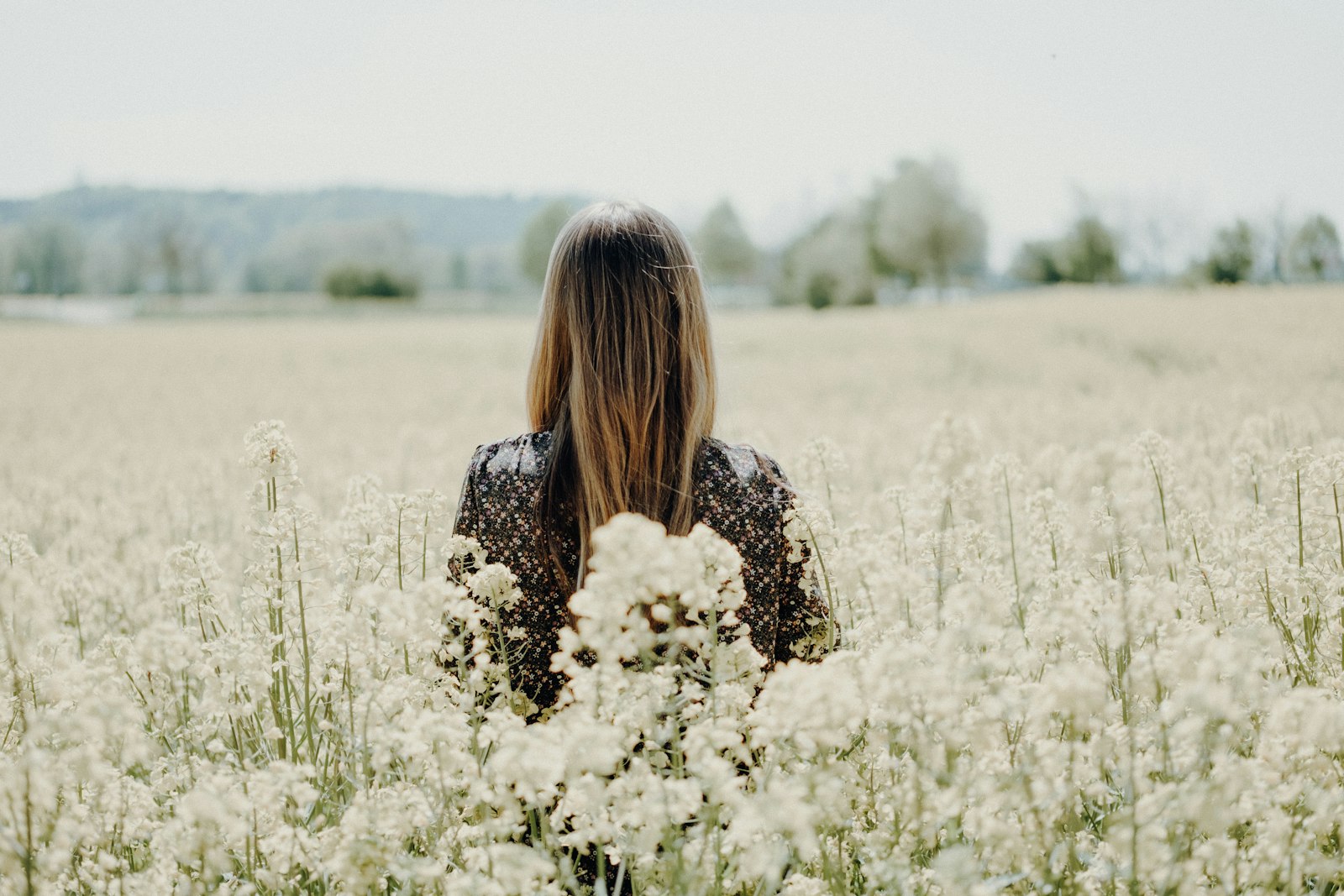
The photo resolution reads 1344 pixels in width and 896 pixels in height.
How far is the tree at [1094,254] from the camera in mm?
65375

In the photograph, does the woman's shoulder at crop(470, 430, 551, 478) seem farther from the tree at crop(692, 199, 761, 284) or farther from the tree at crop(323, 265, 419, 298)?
the tree at crop(323, 265, 419, 298)

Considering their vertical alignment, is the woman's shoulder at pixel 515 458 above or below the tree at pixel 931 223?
below

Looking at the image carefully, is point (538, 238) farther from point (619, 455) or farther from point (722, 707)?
point (722, 707)

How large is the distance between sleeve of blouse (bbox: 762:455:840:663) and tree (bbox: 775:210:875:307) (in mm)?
56288

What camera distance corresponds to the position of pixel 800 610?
304 centimetres

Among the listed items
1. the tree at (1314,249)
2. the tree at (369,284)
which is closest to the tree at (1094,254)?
the tree at (1314,249)

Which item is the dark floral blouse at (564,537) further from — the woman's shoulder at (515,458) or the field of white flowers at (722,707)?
the field of white flowers at (722,707)

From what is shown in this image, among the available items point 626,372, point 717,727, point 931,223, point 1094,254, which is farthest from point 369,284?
point 717,727

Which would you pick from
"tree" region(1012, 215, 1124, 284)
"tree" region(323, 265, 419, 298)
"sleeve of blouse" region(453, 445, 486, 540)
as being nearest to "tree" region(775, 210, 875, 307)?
"tree" region(1012, 215, 1124, 284)

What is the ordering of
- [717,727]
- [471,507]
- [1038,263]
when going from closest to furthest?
[717,727] → [471,507] → [1038,263]

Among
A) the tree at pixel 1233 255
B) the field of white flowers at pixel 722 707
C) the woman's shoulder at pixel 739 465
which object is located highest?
the tree at pixel 1233 255

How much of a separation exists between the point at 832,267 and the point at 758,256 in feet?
54.7

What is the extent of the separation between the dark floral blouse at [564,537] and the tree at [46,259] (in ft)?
345

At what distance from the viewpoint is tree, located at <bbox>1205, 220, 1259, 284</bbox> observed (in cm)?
5503
